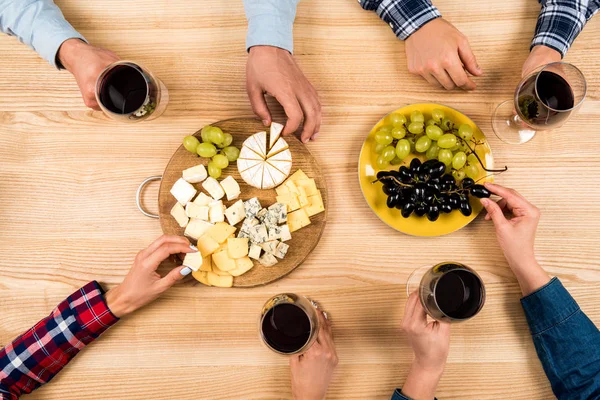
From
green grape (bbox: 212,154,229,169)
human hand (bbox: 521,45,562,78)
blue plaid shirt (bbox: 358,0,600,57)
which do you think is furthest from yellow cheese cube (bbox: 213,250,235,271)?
human hand (bbox: 521,45,562,78)

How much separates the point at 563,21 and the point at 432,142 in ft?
1.71

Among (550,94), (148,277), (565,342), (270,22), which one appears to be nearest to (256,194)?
(148,277)

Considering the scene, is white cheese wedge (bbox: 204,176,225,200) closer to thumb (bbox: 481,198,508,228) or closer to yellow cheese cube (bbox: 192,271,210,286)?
yellow cheese cube (bbox: 192,271,210,286)

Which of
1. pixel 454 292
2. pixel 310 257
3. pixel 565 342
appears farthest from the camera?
pixel 310 257

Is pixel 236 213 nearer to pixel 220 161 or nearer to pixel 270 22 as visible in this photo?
pixel 220 161

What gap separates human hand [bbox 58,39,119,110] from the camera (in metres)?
1.17

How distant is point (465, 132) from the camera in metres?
1.14

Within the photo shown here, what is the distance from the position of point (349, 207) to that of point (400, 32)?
0.57 meters

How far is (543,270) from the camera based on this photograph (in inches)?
46.4

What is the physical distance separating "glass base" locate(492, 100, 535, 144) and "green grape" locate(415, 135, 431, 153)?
0.85 ft

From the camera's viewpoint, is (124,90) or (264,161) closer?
(124,90)

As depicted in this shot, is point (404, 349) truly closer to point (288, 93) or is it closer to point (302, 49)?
point (288, 93)

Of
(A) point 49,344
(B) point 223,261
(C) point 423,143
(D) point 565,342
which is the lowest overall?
(D) point 565,342

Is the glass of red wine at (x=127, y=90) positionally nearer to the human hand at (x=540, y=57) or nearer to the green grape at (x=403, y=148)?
the green grape at (x=403, y=148)
